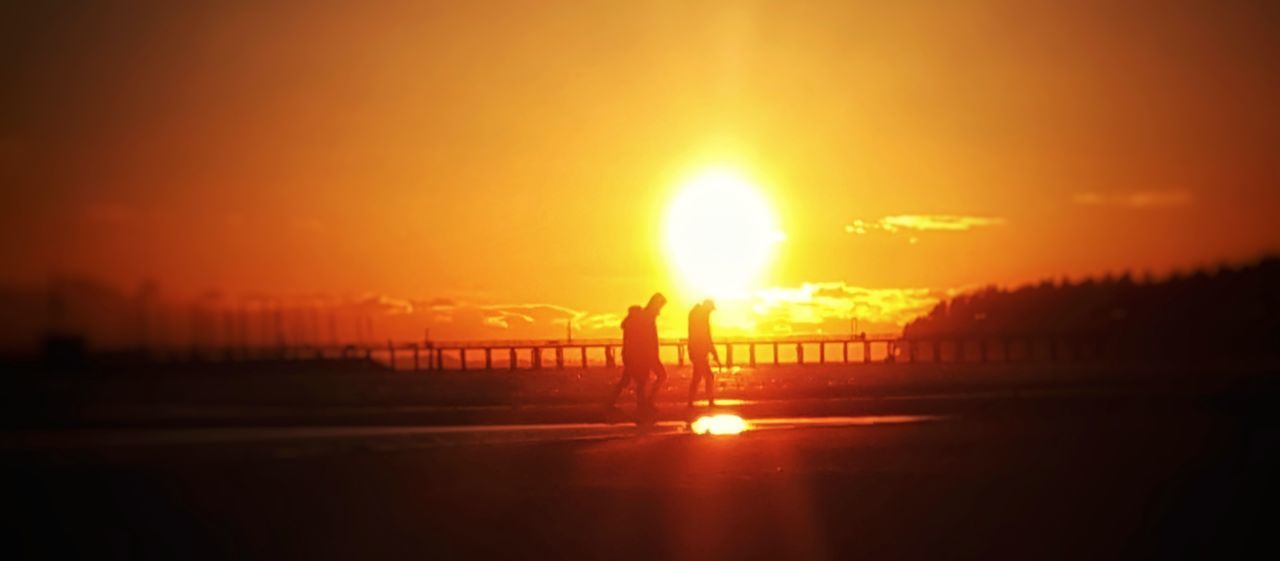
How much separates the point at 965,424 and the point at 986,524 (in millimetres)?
9201

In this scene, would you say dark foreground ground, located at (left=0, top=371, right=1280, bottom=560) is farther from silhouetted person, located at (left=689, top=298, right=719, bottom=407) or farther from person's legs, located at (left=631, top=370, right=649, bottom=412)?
silhouetted person, located at (left=689, top=298, right=719, bottom=407)

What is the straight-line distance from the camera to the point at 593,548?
8156 mm

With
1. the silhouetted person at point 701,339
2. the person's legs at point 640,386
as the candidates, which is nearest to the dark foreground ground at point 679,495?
the person's legs at point 640,386

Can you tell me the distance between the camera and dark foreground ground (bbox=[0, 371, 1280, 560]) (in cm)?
833

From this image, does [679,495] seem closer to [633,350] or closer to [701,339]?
[633,350]

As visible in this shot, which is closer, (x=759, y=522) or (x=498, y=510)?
(x=759, y=522)

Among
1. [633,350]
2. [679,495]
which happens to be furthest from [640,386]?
[679,495]

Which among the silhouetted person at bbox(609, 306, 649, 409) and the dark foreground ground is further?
the silhouetted person at bbox(609, 306, 649, 409)

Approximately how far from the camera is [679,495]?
10359 millimetres

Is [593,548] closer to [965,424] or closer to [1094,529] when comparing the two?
[1094,529]

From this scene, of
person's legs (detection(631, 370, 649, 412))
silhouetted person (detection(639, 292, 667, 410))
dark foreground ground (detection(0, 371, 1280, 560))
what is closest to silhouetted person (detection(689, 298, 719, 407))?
silhouetted person (detection(639, 292, 667, 410))

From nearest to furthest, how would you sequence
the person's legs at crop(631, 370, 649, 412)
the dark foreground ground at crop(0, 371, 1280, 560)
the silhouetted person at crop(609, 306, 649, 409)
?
the dark foreground ground at crop(0, 371, 1280, 560), the person's legs at crop(631, 370, 649, 412), the silhouetted person at crop(609, 306, 649, 409)

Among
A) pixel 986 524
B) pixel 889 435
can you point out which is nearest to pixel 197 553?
pixel 986 524

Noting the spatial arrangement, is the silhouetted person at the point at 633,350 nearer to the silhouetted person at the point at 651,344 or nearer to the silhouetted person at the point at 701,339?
the silhouetted person at the point at 651,344
